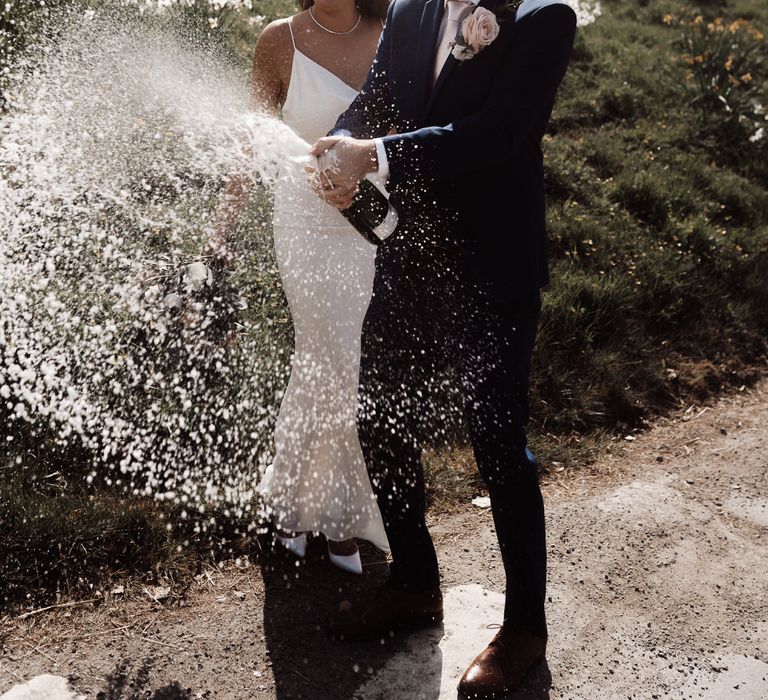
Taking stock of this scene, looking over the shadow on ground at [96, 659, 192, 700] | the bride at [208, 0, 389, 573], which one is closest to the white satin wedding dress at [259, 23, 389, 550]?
the bride at [208, 0, 389, 573]

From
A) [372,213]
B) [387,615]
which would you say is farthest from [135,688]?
[372,213]

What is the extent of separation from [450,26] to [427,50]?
0.10 m

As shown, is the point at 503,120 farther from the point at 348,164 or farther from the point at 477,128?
the point at 348,164

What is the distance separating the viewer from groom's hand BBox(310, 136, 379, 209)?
234 centimetres

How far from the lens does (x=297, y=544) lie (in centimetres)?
332

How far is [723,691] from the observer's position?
277cm

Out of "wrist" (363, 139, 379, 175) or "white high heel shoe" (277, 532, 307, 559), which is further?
"white high heel shoe" (277, 532, 307, 559)

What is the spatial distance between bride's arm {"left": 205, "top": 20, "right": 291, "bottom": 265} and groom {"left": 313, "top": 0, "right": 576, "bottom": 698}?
0.67 m

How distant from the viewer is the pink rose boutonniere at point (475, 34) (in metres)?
2.28

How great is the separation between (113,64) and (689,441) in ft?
14.3

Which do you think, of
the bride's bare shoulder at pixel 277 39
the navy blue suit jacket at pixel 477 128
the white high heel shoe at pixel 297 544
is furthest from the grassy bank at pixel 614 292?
the bride's bare shoulder at pixel 277 39

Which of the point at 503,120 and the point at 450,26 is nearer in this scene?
the point at 503,120

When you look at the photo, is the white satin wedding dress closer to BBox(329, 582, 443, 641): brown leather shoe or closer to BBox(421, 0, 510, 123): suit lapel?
BBox(329, 582, 443, 641): brown leather shoe

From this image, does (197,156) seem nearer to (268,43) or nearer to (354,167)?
(268,43)
